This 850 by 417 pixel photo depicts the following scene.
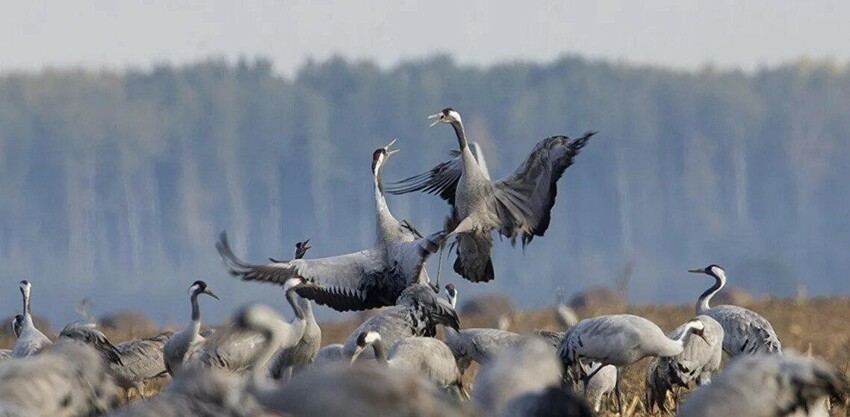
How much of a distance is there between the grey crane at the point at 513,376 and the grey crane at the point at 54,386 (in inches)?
55.4

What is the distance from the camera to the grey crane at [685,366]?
9.80m

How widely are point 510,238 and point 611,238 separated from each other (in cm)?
6535

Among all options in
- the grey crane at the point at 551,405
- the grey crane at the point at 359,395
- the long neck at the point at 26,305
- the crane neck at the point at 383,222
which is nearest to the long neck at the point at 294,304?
the crane neck at the point at 383,222

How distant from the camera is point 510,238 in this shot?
12.1m

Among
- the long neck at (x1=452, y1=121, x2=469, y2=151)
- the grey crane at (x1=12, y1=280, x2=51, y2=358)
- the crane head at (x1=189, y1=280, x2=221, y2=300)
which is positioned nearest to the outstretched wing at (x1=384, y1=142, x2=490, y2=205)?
the long neck at (x1=452, y1=121, x2=469, y2=151)

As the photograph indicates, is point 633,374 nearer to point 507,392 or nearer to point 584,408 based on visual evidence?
point 507,392

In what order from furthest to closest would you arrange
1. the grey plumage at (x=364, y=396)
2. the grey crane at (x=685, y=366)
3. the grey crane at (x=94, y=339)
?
the grey crane at (x=94, y=339) < the grey crane at (x=685, y=366) < the grey plumage at (x=364, y=396)

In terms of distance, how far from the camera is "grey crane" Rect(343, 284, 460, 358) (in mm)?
10523

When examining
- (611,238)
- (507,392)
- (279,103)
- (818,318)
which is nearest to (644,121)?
(611,238)

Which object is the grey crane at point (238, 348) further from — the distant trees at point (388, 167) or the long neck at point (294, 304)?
the distant trees at point (388, 167)

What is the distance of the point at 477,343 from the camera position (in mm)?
10508

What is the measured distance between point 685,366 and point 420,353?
1.46m

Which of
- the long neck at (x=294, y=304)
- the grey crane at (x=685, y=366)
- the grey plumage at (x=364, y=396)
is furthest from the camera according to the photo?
the long neck at (x=294, y=304)

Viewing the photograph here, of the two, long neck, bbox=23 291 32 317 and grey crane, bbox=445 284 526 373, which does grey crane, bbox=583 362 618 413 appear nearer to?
grey crane, bbox=445 284 526 373
